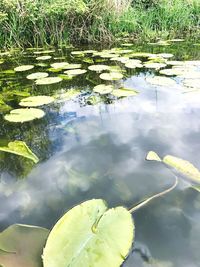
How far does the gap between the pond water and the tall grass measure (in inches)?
71.5

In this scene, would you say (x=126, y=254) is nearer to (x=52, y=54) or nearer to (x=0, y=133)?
(x=0, y=133)

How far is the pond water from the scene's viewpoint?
3.95 feet

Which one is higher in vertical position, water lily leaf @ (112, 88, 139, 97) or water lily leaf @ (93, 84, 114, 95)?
water lily leaf @ (93, 84, 114, 95)

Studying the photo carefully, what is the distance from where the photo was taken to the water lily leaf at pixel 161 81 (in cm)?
276

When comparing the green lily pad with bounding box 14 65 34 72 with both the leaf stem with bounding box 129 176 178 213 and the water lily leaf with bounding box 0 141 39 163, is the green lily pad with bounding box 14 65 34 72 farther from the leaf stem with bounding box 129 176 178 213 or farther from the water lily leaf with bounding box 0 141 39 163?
the leaf stem with bounding box 129 176 178 213

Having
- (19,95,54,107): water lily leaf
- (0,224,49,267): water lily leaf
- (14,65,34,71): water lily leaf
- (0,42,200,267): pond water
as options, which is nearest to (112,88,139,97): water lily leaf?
(0,42,200,267): pond water

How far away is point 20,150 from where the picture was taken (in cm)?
170

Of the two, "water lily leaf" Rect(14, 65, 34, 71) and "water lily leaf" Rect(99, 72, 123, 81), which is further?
"water lily leaf" Rect(14, 65, 34, 71)

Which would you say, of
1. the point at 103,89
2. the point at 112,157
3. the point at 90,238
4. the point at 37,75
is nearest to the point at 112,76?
the point at 103,89

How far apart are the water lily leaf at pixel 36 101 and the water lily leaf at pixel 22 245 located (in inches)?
49.4

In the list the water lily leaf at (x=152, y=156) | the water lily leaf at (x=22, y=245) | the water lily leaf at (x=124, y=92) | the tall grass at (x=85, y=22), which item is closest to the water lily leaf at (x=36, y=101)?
the water lily leaf at (x=124, y=92)

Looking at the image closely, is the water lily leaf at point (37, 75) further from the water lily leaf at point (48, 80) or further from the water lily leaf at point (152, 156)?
the water lily leaf at point (152, 156)

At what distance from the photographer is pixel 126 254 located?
1.04 m

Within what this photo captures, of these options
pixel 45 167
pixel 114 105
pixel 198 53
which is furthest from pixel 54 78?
pixel 198 53
